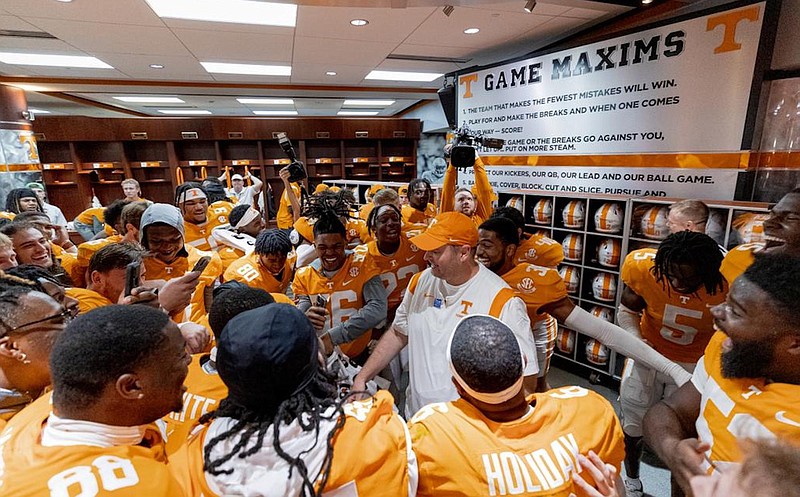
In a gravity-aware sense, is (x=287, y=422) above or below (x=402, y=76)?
below

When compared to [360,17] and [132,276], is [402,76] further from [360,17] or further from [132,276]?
[132,276]

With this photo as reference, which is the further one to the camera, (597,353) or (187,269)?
(597,353)

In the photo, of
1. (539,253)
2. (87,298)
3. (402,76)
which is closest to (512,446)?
(87,298)

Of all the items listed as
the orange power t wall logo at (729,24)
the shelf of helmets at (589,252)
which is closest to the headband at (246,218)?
the shelf of helmets at (589,252)

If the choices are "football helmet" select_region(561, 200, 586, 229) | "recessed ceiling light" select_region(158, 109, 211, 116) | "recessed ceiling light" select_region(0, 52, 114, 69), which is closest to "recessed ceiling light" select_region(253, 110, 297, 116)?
"recessed ceiling light" select_region(158, 109, 211, 116)

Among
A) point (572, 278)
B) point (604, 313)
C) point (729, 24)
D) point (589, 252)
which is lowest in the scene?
point (604, 313)

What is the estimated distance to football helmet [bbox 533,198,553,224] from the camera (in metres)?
3.43

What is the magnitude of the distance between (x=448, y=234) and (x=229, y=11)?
312cm

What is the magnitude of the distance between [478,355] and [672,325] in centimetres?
161

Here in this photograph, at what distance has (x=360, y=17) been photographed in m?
3.46

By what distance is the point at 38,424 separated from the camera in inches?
32.8

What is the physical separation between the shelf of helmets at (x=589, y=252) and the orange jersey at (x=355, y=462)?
266 centimetres

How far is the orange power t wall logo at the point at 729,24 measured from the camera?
2605 mm

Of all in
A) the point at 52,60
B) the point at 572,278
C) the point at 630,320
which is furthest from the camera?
the point at 52,60
